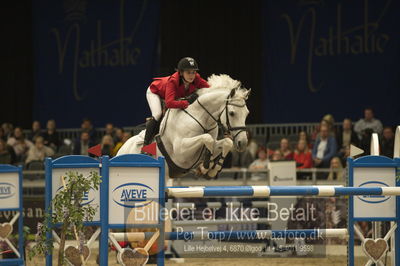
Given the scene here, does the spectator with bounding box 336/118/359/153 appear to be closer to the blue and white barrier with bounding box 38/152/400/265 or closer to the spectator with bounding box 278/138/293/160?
the spectator with bounding box 278/138/293/160

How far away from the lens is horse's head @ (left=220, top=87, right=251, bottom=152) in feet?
17.5

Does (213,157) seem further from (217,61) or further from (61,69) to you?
(61,69)

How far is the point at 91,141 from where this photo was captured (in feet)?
34.7

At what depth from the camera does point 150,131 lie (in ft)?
19.5

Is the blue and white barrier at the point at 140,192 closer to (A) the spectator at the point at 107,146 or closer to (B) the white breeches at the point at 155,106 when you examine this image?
(B) the white breeches at the point at 155,106

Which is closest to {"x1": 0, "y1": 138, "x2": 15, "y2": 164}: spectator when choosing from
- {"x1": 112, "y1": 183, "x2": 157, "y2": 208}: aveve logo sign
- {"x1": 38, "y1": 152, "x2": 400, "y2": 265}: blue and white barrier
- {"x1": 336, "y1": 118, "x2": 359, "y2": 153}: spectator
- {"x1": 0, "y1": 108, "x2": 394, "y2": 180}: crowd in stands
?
{"x1": 0, "y1": 108, "x2": 394, "y2": 180}: crowd in stands

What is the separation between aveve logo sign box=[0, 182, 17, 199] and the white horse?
1038 millimetres

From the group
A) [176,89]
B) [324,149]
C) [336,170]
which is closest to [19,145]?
[324,149]

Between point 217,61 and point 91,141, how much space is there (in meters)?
3.18

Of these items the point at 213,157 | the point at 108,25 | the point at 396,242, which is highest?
the point at 108,25

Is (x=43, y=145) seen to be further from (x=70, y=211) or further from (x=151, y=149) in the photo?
(x=70, y=211)

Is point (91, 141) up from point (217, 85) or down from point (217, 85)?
down

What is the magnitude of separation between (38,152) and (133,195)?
689 centimetres

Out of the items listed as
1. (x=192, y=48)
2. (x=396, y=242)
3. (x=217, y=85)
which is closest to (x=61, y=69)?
(x=192, y=48)
